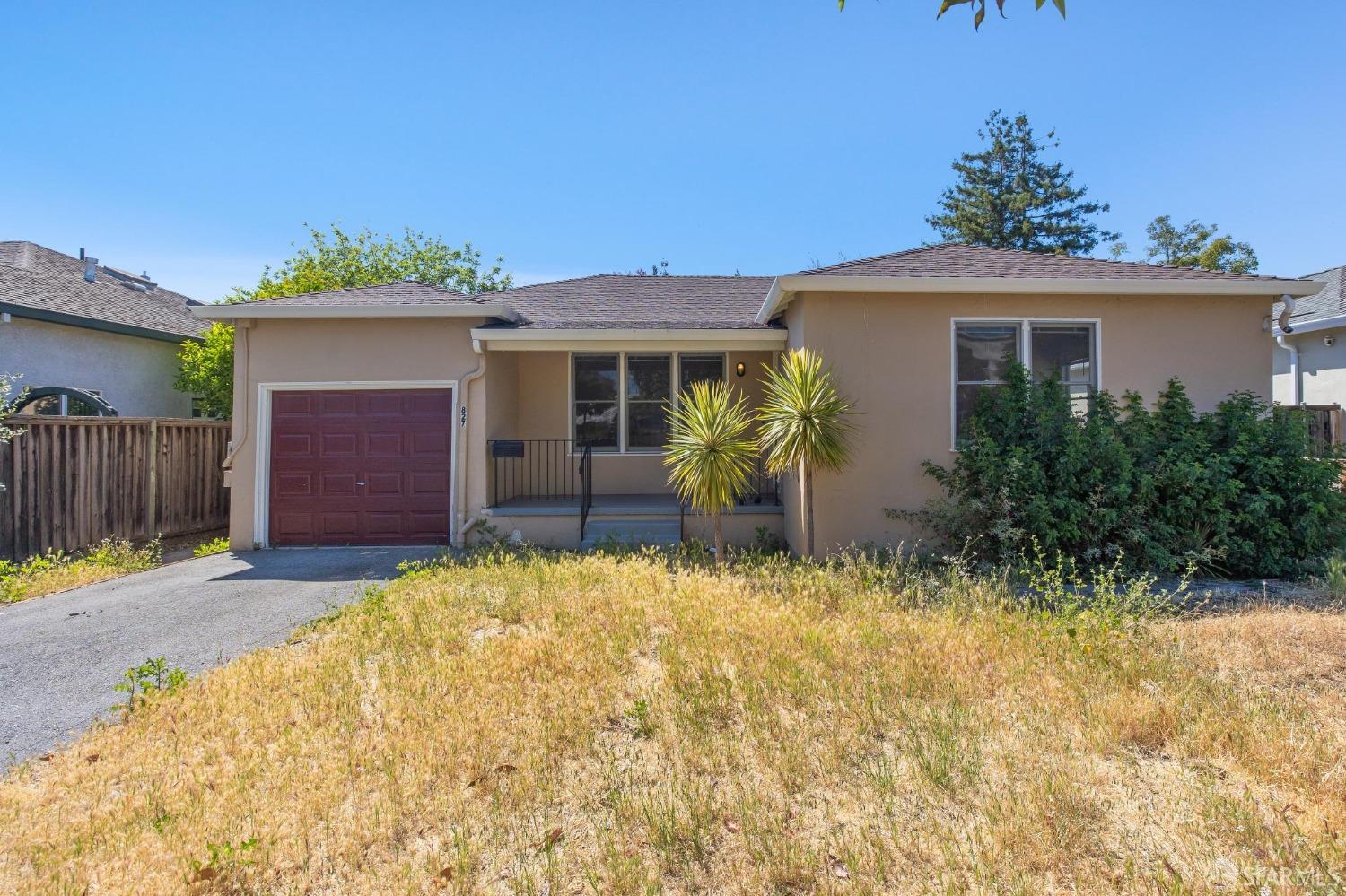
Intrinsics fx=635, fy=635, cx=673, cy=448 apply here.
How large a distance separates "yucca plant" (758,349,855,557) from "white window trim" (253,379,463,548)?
427 centimetres

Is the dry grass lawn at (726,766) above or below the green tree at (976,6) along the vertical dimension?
below

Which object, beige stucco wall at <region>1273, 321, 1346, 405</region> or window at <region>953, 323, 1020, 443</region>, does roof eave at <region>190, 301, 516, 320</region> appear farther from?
beige stucco wall at <region>1273, 321, 1346, 405</region>

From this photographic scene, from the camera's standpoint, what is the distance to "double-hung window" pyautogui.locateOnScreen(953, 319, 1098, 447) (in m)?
7.46

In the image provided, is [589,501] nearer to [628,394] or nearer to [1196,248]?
[628,394]

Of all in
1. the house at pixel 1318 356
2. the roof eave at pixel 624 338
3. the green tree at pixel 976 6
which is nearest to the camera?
the green tree at pixel 976 6

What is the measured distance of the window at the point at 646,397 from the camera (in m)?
10.4

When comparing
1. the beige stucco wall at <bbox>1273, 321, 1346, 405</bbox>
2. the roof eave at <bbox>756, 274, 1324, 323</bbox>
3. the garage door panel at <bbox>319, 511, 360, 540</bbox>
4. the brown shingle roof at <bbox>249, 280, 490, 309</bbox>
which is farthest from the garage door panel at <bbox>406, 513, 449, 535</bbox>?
the beige stucco wall at <bbox>1273, 321, 1346, 405</bbox>

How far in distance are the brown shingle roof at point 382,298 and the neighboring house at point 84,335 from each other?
146 cm

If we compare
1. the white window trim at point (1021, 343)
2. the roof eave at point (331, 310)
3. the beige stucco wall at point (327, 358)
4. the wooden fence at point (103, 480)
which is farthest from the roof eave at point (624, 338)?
the wooden fence at point (103, 480)

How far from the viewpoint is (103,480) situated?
8.59 metres

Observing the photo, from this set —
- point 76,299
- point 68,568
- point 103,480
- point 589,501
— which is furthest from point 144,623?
point 76,299

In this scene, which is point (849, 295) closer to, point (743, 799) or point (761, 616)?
point (761, 616)

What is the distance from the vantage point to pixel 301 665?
13.8 feet

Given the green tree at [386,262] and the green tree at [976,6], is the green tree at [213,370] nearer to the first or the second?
the green tree at [386,262]
